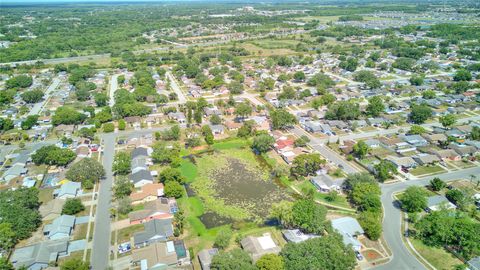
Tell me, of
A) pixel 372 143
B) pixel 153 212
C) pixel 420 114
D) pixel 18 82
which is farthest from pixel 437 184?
pixel 18 82

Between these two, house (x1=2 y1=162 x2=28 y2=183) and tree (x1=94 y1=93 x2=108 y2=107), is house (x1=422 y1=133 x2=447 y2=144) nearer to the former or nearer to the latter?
house (x1=2 y1=162 x2=28 y2=183)

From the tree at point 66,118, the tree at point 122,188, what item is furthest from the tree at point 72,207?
the tree at point 66,118

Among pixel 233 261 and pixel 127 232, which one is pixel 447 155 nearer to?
pixel 233 261

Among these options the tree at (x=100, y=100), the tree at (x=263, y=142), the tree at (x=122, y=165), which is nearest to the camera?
the tree at (x=122, y=165)

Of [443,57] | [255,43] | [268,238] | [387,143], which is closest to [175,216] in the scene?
[268,238]

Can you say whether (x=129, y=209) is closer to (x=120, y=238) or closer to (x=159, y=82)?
(x=120, y=238)

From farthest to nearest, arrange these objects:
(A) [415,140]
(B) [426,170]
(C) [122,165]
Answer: (A) [415,140], (B) [426,170], (C) [122,165]

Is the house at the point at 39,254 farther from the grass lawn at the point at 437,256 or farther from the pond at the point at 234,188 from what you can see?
the grass lawn at the point at 437,256
